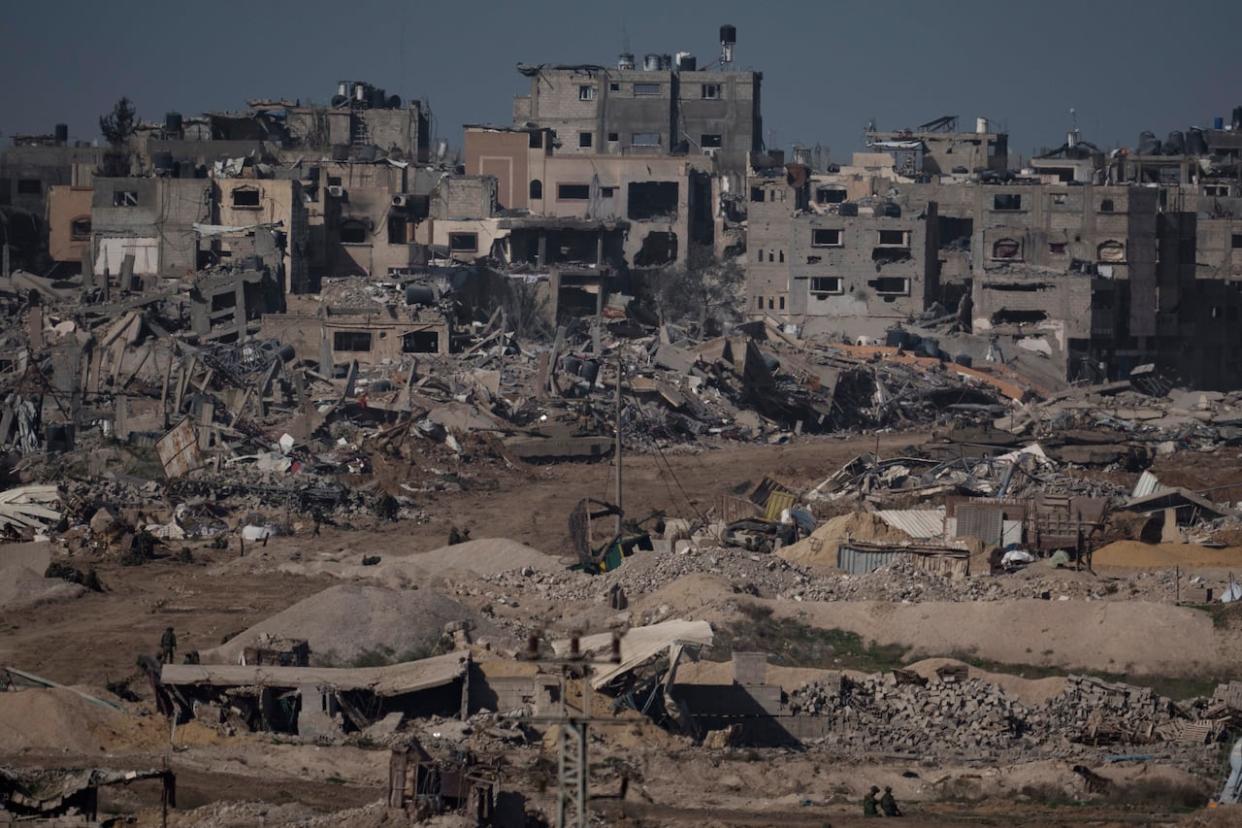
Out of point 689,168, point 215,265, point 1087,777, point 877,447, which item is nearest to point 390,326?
point 215,265

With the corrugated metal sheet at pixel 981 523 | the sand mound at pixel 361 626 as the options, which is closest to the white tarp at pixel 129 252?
the corrugated metal sheet at pixel 981 523

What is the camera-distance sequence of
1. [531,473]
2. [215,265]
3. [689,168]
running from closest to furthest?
[531,473] < [215,265] < [689,168]

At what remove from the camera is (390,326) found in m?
49.3

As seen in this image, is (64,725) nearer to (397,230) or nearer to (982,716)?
(982,716)

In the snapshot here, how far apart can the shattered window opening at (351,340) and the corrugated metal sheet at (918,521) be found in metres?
19.4

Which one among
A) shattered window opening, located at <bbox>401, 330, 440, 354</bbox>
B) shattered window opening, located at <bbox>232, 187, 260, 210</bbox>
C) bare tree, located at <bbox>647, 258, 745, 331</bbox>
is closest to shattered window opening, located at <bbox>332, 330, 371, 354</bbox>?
shattered window opening, located at <bbox>401, 330, 440, 354</bbox>

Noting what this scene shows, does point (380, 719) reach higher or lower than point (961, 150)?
lower

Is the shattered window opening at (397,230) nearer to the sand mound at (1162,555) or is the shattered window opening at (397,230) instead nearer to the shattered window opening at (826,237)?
the shattered window opening at (826,237)

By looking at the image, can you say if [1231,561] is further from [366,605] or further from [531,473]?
[531,473]

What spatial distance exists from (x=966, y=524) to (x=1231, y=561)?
3.48m

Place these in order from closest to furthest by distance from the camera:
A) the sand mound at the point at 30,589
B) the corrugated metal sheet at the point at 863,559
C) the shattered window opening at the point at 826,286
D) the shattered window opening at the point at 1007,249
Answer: the sand mound at the point at 30,589 → the corrugated metal sheet at the point at 863,559 → the shattered window opening at the point at 826,286 → the shattered window opening at the point at 1007,249

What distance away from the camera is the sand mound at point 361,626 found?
80.1 feet

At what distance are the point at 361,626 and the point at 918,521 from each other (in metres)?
9.85

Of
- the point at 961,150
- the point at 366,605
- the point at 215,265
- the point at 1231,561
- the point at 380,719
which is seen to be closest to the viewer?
the point at 380,719
